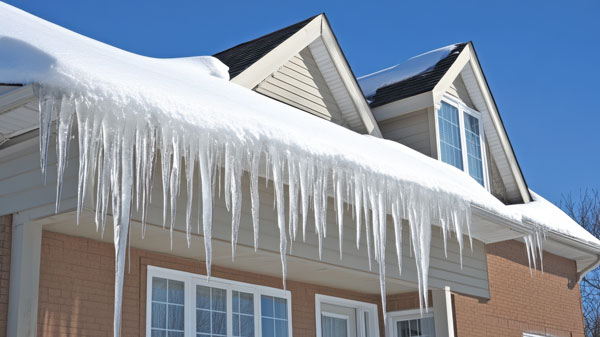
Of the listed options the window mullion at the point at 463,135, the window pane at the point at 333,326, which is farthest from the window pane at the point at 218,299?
the window mullion at the point at 463,135

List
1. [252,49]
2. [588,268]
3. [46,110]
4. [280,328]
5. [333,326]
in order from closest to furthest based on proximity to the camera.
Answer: [46,110] → [280,328] → [333,326] → [252,49] → [588,268]

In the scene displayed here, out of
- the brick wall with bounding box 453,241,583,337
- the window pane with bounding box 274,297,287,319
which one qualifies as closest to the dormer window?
the brick wall with bounding box 453,241,583,337

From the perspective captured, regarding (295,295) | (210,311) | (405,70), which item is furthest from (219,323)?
(405,70)

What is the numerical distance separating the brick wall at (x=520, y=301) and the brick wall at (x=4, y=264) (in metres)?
5.90

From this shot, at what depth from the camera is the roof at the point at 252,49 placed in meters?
9.91

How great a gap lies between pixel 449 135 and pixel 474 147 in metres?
0.76

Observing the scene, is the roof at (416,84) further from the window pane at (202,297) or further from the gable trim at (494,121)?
the window pane at (202,297)

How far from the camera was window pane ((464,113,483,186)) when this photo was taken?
12273mm

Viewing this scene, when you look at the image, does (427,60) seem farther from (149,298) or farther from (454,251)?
(149,298)

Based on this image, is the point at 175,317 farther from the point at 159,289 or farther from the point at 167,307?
the point at 159,289

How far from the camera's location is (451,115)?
1216 centimetres

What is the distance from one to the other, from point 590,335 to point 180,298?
24.5 m

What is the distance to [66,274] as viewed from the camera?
645cm

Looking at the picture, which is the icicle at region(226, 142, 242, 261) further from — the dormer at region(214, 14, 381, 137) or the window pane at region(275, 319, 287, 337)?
the dormer at region(214, 14, 381, 137)
